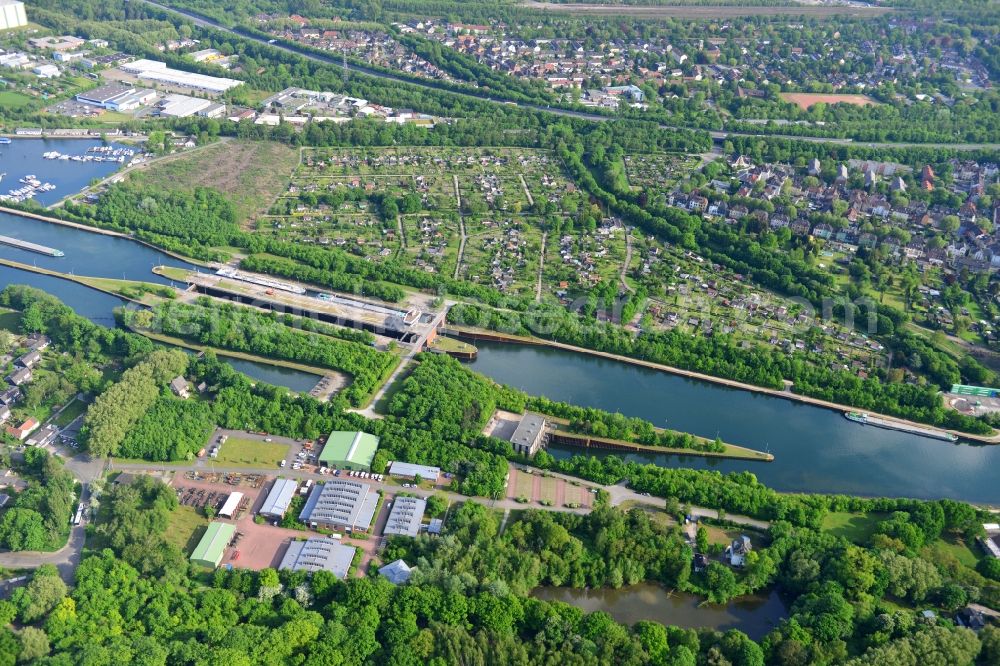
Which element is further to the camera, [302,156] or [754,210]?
[302,156]

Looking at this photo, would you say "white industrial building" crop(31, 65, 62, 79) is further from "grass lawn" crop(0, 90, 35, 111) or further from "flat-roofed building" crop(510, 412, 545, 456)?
"flat-roofed building" crop(510, 412, 545, 456)

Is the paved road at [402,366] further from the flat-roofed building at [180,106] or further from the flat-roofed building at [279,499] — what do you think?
the flat-roofed building at [180,106]

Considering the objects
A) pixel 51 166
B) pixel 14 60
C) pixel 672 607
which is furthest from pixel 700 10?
pixel 672 607

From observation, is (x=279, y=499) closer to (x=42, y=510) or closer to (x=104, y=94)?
(x=42, y=510)

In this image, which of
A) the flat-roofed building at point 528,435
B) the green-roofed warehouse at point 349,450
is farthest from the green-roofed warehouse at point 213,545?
the flat-roofed building at point 528,435

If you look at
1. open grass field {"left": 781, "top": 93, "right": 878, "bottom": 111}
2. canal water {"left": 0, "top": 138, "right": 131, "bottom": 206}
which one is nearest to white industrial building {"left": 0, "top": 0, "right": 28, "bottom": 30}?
canal water {"left": 0, "top": 138, "right": 131, "bottom": 206}

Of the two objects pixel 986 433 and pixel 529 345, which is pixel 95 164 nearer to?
pixel 529 345

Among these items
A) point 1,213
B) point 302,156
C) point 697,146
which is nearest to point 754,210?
point 697,146
